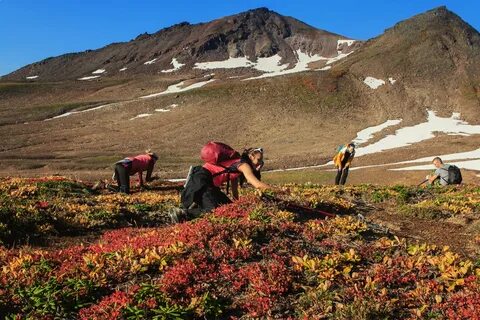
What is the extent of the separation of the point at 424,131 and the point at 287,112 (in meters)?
25.4

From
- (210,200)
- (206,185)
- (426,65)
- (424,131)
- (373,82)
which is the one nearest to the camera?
(206,185)

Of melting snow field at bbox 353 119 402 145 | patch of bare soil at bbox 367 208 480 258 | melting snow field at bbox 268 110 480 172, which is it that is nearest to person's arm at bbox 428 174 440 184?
patch of bare soil at bbox 367 208 480 258

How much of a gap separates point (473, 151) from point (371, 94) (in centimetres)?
4687

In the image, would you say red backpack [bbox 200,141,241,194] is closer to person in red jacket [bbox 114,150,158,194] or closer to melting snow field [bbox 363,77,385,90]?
person in red jacket [bbox 114,150,158,194]

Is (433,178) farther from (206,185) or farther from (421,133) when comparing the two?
(421,133)

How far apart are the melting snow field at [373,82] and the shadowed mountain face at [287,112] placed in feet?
0.74

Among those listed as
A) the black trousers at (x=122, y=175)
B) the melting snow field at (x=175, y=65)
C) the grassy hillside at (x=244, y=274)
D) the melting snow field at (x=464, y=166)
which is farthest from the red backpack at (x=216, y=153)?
the melting snow field at (x=175, y=65)

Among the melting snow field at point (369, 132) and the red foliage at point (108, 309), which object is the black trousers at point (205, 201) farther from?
the melting snow field at point (369, 132)

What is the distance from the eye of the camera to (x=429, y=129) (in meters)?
76.1

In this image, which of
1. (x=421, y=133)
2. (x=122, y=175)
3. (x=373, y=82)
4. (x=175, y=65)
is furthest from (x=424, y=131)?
(x=175, y=65)

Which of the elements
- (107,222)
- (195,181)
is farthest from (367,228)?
(107,222)

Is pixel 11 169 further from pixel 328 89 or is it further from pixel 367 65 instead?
pixel 367 65

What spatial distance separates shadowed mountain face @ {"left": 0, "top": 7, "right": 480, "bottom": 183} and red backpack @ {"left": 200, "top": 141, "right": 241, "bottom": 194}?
99.8 ft

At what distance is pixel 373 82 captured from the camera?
334 feet
